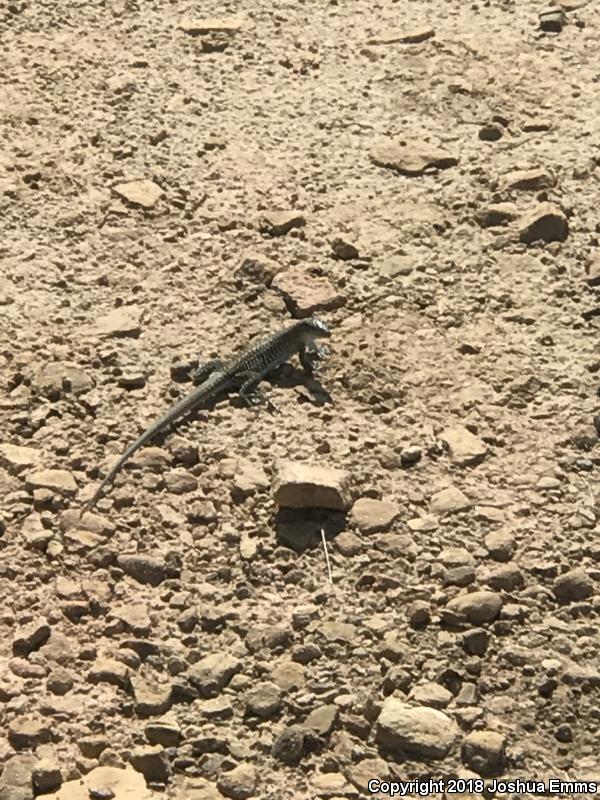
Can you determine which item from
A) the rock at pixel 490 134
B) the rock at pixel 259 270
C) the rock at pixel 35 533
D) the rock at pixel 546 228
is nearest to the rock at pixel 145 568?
the rock at pixel 35 533

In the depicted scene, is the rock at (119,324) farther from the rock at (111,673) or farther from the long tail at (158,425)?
the rock at (111,673)

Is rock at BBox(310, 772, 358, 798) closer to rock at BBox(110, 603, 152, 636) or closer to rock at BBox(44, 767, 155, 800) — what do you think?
rock at BBox(44, 767, 155, 800)

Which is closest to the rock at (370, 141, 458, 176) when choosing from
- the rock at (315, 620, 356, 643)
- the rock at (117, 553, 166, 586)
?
the rock at (117, 553, 166, 586)

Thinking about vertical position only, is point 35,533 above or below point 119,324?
below

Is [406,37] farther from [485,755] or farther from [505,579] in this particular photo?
[485,755]

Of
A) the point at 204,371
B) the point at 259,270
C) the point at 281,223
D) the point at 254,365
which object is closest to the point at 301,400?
the point at 254,365

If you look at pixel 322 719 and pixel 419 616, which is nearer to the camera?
pixel 322 719
